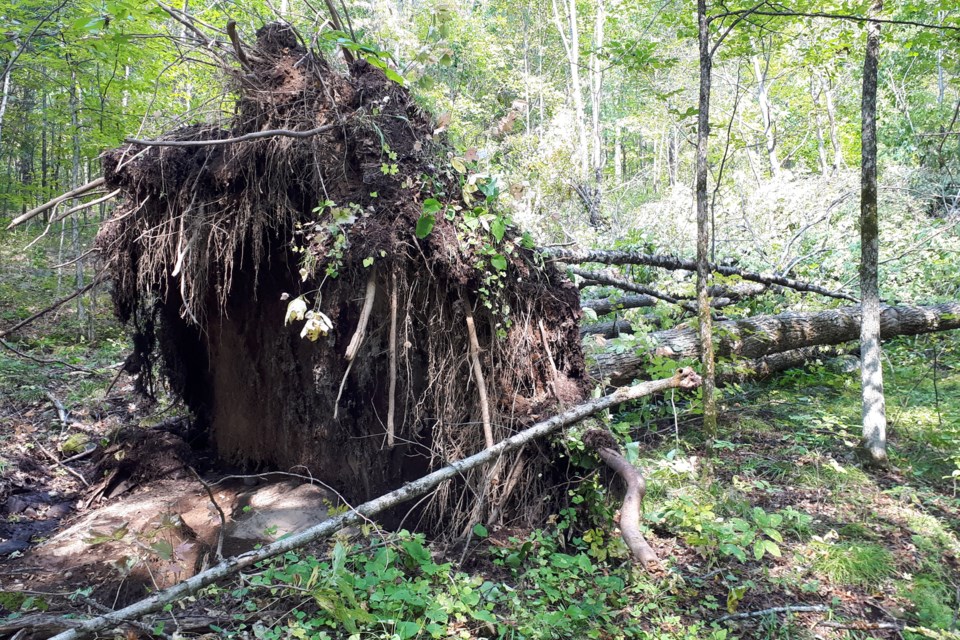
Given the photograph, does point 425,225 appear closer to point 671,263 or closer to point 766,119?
point 671,263

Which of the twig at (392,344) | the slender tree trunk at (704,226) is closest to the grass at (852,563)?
the slender tree trunk at (704,226)

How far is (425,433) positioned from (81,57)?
9.40 meters

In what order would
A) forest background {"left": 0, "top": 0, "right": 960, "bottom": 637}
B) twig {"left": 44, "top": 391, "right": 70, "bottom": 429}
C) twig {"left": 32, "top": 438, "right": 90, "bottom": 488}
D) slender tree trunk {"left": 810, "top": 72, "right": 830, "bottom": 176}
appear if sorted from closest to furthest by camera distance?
forest background {"left": 0, "top": 0, "right": 960, "bottom": 637} → twig {"left": 32, "top": 438, "right": 90, "bottom": 488} → twig {"left": 44, "top": 391, "right": 70, "bottom": 429} → slender tree trunk {"left": 810, "top": 72, "right": 830, "bottom": 176}

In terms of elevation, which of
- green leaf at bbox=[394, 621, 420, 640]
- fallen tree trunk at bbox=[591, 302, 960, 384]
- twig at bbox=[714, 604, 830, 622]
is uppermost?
fallen tree trunk at bbox=[591, 302, 960, 384]

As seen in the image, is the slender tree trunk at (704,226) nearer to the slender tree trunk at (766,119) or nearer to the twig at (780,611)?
the twig at (780,611)

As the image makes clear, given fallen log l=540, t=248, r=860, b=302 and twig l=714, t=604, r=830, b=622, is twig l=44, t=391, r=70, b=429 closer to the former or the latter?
fallen log l=540, t=248, r=860, b=302

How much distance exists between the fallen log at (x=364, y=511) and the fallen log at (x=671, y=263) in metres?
1.51

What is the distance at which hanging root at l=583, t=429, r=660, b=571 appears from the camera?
8.96 ft

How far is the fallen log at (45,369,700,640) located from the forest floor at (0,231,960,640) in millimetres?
133

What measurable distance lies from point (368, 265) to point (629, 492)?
6.71ft

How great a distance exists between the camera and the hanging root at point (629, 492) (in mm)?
2730

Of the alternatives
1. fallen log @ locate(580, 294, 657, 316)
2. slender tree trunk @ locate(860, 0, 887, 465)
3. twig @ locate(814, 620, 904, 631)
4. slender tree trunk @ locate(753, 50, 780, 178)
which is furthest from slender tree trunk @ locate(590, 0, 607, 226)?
twig @ locate(814, 620, 904, 631)

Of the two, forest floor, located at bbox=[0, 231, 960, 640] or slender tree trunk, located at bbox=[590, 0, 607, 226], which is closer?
forest floor, located at bbox=[0, 231, 960, 640]

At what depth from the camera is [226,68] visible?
388cm
